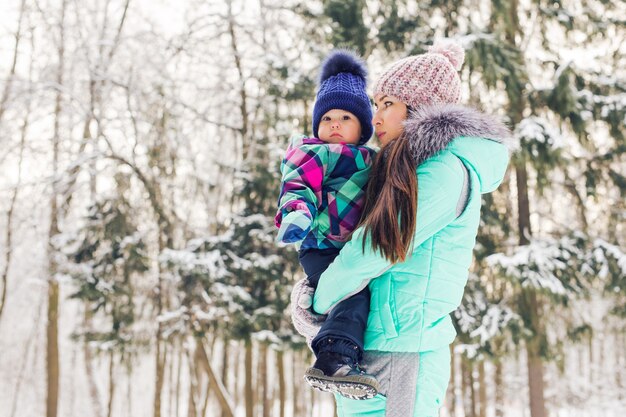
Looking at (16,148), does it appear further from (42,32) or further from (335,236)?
(335,236)

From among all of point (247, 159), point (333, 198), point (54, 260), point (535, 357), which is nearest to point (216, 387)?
point (54, 260)

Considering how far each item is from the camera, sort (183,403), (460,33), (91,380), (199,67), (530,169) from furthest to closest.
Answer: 1. (183,403)
2. (91,380)
3. (199,67)
4. (530,169)
5. (460,33)

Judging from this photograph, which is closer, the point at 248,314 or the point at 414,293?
the point at 414,293

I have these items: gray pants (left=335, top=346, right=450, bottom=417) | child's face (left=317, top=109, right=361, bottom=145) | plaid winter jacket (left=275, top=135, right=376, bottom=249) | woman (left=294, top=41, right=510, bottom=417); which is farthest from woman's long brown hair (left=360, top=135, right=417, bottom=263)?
child's face (left=317, top=109, right=361, bottom=145)

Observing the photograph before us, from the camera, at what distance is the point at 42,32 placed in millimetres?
9570

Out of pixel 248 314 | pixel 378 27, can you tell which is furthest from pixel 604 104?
pixel 248 314

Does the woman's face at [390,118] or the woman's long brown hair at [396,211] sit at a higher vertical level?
the woman's face at [390,118]

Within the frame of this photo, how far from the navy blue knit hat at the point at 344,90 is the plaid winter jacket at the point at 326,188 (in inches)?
7.9

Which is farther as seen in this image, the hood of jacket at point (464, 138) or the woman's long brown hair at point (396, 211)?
the hood of jacket at point (464, 138)

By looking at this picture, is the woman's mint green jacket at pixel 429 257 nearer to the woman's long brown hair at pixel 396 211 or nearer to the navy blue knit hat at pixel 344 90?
the woman's long brown hair at pixel 396 211

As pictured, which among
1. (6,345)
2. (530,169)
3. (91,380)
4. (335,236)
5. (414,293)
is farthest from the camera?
(6,345)

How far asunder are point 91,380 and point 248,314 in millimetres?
7119

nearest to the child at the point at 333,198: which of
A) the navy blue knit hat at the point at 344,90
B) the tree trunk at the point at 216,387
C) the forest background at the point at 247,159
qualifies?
the navy blue knit hat at the point at 344,90

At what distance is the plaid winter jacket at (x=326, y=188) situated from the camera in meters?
1.70
